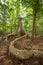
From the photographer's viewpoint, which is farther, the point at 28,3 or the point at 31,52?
the point at 28,3

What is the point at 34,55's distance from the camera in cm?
534

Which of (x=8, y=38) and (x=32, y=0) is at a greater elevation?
(x=32, y=0)

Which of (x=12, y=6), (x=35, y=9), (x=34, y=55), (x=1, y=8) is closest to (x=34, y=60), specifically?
(x=34, y=55)

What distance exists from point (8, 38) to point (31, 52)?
14.3ft

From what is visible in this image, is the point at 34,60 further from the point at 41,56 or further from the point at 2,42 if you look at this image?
the point at 2,42

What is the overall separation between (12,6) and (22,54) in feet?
21.1

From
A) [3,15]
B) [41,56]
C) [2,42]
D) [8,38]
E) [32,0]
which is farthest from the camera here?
[3,15]

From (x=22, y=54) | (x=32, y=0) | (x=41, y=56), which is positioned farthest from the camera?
(x=32, y=0)

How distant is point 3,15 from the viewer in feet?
35.4

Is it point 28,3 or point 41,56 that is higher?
point 28,3

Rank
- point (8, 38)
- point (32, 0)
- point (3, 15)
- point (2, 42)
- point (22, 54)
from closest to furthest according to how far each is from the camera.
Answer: point (22, 54) → point (32, 0) → point (2, 42) → point (8, 38) → point (3, 15)

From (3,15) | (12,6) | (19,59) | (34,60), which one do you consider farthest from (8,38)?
(34,60)

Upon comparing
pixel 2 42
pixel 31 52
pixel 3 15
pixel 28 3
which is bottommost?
pixel 2 42

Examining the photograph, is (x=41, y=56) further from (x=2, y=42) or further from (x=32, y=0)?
(x=2, y=42)
